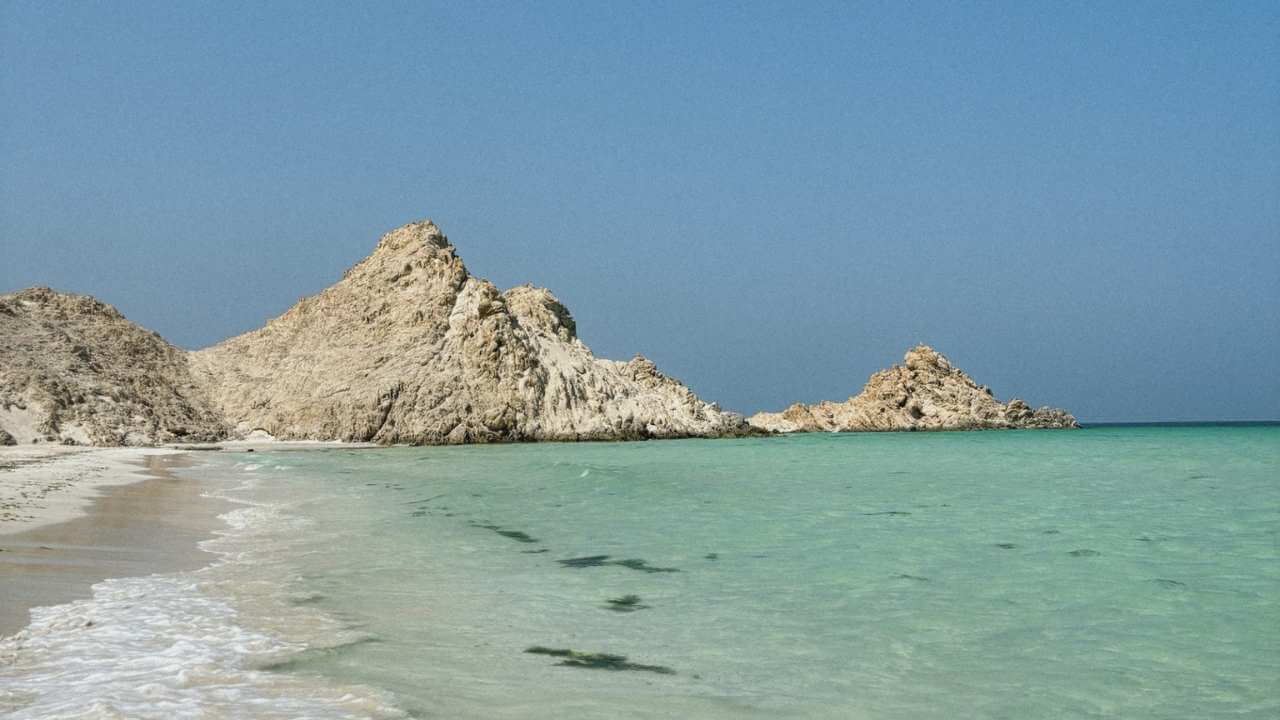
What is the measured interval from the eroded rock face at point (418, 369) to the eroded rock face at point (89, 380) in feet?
8.41

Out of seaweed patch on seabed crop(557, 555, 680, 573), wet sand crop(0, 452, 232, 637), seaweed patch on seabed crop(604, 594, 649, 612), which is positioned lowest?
seaweed patch on seabed crop(604, 594, 649, 612)

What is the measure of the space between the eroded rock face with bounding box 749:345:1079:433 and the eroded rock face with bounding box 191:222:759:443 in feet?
119

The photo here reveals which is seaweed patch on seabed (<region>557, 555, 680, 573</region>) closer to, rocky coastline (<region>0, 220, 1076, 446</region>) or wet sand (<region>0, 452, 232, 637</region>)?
wet sand (<region>0, 452, 232, 637</region>)

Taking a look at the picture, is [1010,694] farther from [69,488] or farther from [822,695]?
[69,488]

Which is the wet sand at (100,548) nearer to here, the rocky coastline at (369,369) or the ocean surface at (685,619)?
the ocean surface at (685,619)

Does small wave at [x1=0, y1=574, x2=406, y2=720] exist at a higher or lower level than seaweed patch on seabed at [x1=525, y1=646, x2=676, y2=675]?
higher

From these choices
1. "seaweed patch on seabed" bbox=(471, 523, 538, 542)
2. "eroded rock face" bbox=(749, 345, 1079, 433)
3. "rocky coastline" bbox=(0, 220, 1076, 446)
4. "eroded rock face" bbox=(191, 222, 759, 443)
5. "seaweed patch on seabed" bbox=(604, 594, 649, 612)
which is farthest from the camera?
"eroded rock face" bbox=(749, 345, 1079, 433)

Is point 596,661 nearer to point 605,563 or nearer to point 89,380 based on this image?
point 605,563

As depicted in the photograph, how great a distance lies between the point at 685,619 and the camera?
276 inches

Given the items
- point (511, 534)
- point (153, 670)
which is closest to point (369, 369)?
point (511, 534)

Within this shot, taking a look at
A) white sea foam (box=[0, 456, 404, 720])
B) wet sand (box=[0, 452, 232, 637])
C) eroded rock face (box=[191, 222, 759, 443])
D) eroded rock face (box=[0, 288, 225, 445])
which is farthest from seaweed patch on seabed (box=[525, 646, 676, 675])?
eroded rock face (box=[191, 222, 759, 443])

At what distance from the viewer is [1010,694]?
16.9ft

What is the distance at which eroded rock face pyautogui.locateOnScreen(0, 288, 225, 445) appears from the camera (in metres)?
37.2

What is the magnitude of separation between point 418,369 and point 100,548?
40696 mm
